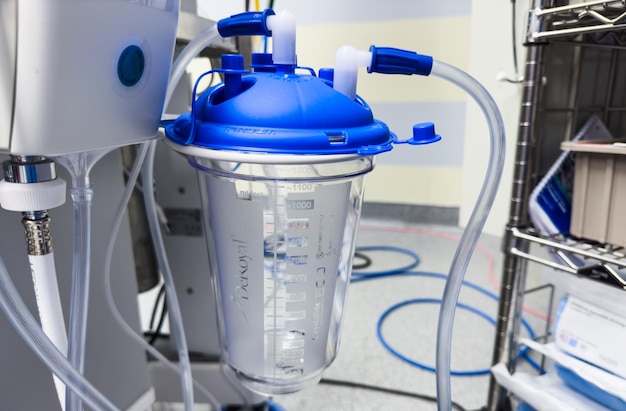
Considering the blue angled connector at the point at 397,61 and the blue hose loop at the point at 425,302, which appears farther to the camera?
the blue hose loop at the point at 425,302

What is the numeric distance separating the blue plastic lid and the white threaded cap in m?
0.11

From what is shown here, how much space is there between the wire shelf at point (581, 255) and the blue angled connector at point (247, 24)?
55 cm

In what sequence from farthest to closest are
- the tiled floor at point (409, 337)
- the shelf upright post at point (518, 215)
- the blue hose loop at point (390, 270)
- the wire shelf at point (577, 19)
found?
1. the blue hose loop at point (390, 270)
2. the tiled floor at point (409, 337)
3. the shelf upright post at point (518, 215)
4. the wire shelf at point (577, 19)

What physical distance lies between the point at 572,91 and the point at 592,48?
85 mm

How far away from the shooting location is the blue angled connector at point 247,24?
1.22ft

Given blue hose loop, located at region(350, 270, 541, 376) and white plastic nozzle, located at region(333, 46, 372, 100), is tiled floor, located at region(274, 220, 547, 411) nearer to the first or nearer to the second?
blue hose loop, located at region(350, 270, 541, 376)

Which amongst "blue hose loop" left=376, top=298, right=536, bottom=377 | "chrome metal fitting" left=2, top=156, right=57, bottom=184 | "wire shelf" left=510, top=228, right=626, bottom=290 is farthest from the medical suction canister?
"blue hose loop" left=376, top=298, right=536, bottom=377

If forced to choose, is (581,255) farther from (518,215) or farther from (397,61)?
(397,61)

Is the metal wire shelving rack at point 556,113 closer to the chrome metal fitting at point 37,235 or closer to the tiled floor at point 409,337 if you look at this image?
the tiled floor at point 409,337

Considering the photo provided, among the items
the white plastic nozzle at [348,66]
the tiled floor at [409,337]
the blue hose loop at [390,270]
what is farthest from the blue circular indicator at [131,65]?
the blue hose loop at [390,270]

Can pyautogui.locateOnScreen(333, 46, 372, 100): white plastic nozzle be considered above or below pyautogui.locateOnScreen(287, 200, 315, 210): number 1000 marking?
above

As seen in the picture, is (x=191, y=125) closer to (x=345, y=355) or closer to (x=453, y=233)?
(x=345, y=355)

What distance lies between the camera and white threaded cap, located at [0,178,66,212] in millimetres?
326

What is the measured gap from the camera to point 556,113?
78cm
